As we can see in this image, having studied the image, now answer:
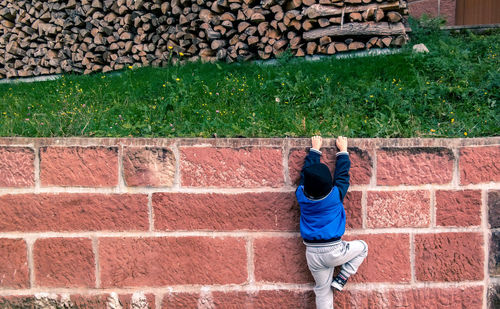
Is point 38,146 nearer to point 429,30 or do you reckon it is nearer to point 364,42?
point 364,42

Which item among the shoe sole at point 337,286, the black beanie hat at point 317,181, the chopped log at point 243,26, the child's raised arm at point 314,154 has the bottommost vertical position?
the shoe sole at point 337,286

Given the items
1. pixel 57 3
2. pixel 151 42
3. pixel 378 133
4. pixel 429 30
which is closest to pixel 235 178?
pixel 378 133

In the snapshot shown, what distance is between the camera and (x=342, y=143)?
2754 mm

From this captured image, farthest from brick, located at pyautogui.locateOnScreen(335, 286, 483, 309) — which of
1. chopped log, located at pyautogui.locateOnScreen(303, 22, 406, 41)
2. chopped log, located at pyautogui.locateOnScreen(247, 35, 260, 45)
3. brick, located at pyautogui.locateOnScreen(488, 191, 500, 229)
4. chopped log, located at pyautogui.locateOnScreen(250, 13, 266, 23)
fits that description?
chopped log, located at pyautogui.locateOnScreen(250, 13, 266, 23)

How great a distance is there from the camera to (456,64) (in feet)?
13.6

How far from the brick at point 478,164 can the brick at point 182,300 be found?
2.15 meters

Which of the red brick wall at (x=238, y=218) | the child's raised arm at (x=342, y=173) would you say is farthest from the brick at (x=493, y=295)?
the child's raised arm at (x=342, y=173)

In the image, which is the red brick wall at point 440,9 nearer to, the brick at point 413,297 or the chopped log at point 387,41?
the chopped log at point 387,41

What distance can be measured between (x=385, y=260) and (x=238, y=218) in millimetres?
1129

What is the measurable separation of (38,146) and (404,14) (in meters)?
4.48

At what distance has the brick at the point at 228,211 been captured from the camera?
9.30 ft

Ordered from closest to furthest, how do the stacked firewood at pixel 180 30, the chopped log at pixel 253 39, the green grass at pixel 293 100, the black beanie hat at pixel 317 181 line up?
1. the black beanie hat at pixel 317 181
2. the green grass at pixel 293 100
3. the stacked firewood at pixel 180 30
4. the chopped log at pixel 253 39

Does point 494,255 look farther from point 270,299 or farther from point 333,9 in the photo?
point 333,9

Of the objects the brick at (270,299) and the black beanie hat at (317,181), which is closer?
the black beanie hat at (317,181)
